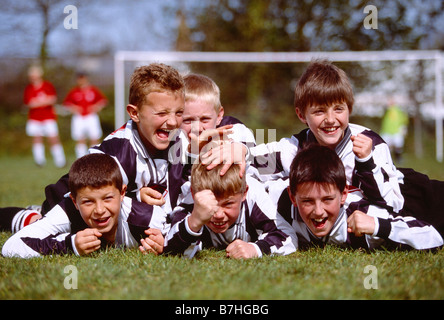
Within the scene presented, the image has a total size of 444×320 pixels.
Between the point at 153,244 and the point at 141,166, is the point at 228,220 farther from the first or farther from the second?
the point at 141,166

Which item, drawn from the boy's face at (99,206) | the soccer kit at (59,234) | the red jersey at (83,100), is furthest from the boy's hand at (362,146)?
the red jersey at (83,100)

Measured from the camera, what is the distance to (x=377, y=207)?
3139 millimetres

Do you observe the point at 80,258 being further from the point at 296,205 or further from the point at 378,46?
the point at 378,46

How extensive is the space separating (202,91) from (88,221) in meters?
1.37

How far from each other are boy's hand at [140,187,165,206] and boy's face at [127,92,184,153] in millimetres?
309

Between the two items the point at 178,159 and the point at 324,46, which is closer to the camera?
the point at 178,159

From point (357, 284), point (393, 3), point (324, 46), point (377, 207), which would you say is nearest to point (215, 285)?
point (357, 284)

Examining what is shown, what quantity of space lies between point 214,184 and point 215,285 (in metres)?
0.81

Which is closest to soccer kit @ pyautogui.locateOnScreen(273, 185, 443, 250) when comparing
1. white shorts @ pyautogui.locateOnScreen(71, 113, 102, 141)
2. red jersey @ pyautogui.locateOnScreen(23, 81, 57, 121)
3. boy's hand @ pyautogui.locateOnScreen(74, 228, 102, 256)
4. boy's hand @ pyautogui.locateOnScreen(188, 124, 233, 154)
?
boy's hand @ pyautogui.locateOnScreen(188, 124, 233, 154)

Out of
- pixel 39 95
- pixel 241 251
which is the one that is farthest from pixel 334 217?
pixel 39 95

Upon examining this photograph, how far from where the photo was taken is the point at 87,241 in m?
2.85

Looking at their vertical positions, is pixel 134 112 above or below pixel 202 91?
below

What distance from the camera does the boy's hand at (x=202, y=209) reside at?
2627 millimetres

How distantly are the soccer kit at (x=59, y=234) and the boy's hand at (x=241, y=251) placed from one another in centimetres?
55
